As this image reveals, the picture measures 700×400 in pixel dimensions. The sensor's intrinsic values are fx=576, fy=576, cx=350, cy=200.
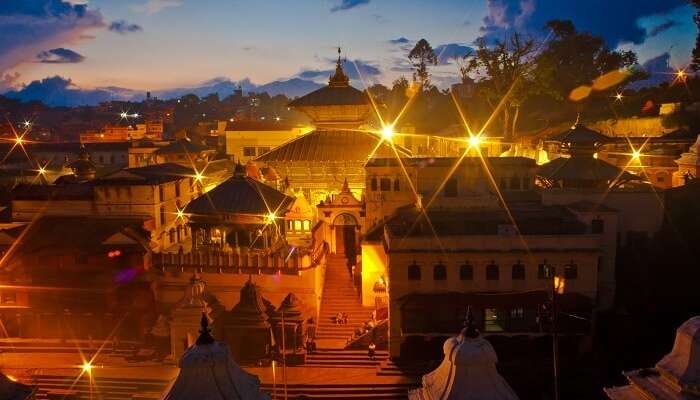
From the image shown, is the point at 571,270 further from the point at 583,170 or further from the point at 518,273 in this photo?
the point at 583,170

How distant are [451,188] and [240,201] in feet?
39.4

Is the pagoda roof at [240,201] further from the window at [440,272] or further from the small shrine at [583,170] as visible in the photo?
the small shrine at [583,170]

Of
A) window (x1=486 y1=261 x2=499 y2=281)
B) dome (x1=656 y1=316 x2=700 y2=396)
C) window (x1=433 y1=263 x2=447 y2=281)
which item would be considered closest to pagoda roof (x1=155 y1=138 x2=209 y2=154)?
window (x1=433 y1=263 x2=447 y2=281)

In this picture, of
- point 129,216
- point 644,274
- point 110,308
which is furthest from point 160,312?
point 644,274

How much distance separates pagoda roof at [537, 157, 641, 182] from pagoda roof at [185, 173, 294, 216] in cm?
1549

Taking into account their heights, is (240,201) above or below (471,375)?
above

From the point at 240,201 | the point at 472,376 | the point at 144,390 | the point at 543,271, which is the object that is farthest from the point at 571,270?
the point at 144,390

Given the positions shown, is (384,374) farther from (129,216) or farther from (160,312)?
(129,216)

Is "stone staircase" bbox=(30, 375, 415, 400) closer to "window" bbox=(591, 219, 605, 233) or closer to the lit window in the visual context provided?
the lit window

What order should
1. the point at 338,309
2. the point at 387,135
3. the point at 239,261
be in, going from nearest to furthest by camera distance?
the point at 239,261 < the point at 338,309 < the point at 387,135

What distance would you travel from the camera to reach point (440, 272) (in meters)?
25.5

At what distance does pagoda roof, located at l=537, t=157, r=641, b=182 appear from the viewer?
3177cm

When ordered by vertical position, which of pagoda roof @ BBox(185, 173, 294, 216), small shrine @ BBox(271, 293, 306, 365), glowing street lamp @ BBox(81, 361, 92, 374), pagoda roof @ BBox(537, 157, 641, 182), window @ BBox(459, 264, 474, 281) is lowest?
glowing street lamp @ BBox(81, 361, 92, 374)

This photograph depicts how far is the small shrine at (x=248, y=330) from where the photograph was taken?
84.3ft
